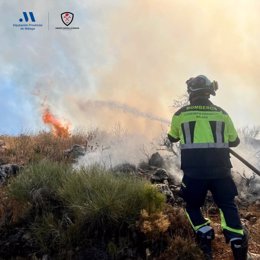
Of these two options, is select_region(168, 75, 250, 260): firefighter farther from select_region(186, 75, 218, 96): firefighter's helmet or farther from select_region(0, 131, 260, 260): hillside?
select_region(0, 131, 260, 260): hillside

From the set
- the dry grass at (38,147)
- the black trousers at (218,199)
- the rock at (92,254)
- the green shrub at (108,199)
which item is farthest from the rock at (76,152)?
the black trousers at (218,199)

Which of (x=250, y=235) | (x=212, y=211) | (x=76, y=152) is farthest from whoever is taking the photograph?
(x=76, y=152)

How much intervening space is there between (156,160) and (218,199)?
13.7ft

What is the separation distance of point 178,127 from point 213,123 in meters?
0.51

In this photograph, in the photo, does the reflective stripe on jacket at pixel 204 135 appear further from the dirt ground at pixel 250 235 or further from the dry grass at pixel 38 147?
the dry grass at pixel 38 147

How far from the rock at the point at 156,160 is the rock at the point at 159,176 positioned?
98cm

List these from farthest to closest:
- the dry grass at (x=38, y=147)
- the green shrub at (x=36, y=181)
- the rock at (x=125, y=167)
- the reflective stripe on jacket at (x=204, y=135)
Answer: the dry grass at (x=38, y=147)
the rock at (x=125, y=167)
the green shrub at (x=36, y=181)
the reflective stripe on jacket at (x=204, y=135)

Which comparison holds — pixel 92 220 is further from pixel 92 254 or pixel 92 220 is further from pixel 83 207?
pixel 92 254

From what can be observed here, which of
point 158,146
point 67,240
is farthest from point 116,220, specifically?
point 158,146

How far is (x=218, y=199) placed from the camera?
211 inches

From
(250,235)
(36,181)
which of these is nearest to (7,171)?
(36,181)

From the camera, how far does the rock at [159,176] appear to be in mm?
8109

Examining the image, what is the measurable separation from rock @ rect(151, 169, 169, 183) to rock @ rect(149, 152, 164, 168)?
0.98 metres

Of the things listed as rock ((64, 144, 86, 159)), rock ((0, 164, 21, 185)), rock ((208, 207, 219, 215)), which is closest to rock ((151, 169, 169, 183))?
rock ((208, 207, 219, 215))
